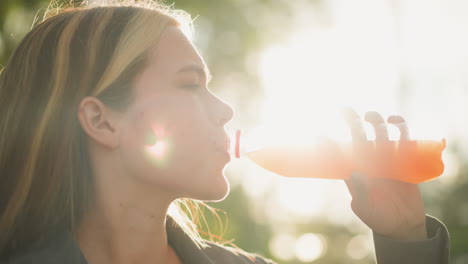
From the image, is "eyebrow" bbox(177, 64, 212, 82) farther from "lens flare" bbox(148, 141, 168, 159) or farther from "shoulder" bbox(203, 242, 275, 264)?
"shoulder" bbox(203, 242, 275, 264)

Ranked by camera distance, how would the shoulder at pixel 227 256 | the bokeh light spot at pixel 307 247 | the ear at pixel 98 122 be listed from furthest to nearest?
the bokeh light spot at pixel 307 247 → the shoulder at pixel 227 256 → the ear at pixel 98 122

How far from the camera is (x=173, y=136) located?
227 centimetres

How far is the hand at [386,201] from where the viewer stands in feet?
7.66

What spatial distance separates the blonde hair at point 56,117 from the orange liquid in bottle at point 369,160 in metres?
0.89

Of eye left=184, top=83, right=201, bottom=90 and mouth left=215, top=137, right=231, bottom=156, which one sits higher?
eye left=184, top=83, right=201, bottom=90

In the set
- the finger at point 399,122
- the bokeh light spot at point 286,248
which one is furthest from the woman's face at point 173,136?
the bokeh light spot at point 286,248

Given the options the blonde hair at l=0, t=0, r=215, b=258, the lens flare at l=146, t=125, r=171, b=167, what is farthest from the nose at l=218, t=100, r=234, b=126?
the blonde hair at l=0, t=0, r=215, b=258

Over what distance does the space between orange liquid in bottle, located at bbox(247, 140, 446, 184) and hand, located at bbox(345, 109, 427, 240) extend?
1.8 inches

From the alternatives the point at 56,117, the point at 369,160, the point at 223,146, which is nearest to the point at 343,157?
the point at 369,160

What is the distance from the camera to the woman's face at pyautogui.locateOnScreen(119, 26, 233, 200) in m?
2.26

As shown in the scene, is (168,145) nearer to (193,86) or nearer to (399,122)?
(193,86)

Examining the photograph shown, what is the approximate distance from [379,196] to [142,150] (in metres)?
1.08

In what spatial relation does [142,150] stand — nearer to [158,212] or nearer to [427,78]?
[158,212]

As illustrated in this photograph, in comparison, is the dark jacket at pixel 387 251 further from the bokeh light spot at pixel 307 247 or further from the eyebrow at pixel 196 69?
the bokeh light spot at pixel 307 247
